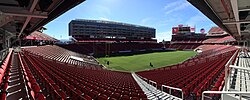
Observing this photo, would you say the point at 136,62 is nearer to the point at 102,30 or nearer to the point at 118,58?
the point at 118,58

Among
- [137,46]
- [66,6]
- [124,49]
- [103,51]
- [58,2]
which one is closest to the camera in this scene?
[58,2]

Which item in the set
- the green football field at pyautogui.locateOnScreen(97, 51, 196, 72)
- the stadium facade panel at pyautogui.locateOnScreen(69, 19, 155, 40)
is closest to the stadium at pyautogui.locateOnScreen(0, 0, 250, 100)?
the green football field at pyautogui.locateOnScreen(97, 51, 196, 72)

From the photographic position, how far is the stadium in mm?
4650

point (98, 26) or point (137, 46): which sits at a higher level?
point (98, 26)

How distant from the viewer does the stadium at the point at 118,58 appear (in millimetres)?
4650

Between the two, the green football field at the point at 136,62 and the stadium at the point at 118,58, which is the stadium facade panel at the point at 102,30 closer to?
the stadium at the point at 118,58

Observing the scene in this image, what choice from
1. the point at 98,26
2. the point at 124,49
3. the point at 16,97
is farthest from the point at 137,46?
the point at 16,97

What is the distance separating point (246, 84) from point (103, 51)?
1643 inches

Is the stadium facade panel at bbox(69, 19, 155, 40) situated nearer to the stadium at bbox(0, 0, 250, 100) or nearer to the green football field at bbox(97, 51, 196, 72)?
the stadium at bbox(0, 0, 250, 100)

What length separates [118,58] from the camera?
121ft

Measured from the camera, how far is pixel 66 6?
5.91 meters

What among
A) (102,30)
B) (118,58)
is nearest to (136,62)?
(118,58)

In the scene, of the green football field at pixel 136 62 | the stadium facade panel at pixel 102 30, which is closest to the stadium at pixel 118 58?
the green football field at pixel 136 62

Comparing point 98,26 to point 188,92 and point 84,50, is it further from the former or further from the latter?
point 188,92
